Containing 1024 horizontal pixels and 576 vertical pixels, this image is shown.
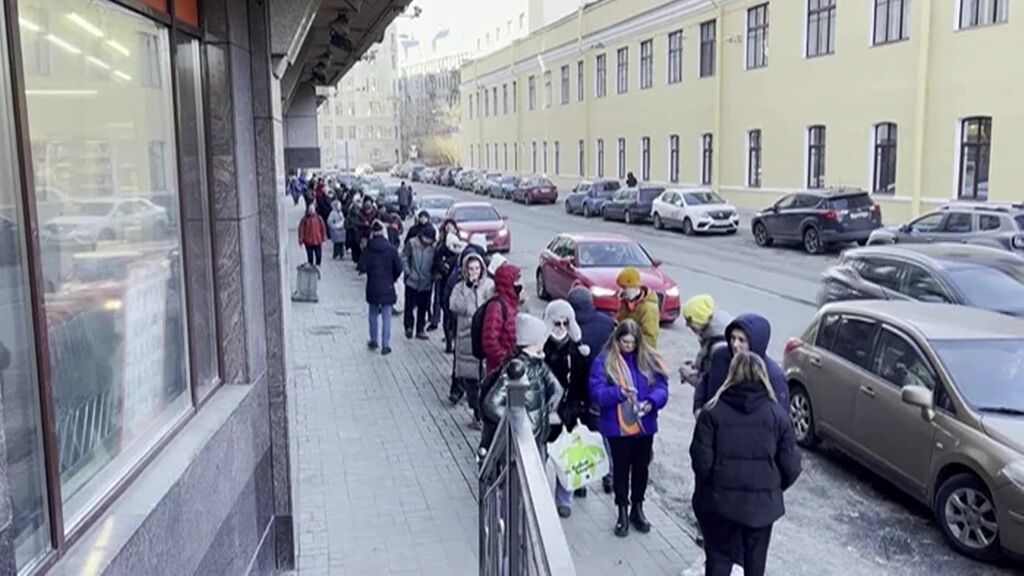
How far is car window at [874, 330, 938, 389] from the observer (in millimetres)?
7215

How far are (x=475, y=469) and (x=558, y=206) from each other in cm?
3967

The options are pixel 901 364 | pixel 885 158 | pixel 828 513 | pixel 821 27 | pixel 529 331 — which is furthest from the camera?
pixel 821 27

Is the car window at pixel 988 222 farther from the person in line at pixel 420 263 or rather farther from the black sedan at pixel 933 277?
the person in line at pixel 420 263

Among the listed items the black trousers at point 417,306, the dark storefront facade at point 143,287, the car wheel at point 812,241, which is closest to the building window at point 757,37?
the car wheel at point 812,241

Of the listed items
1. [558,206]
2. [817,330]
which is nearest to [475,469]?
[817,330]

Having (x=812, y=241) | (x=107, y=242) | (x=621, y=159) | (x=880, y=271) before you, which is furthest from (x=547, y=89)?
(x=107, y=242)

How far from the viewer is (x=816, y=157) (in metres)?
31.5

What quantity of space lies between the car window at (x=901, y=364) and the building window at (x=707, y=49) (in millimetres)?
31513

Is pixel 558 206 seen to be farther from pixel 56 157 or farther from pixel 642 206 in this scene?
pixel 56 157

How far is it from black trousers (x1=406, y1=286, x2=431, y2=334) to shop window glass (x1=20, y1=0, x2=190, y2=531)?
888cm

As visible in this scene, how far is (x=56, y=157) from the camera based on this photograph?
3322 mm

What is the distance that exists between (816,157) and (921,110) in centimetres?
577

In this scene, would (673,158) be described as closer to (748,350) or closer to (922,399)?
(922,399)

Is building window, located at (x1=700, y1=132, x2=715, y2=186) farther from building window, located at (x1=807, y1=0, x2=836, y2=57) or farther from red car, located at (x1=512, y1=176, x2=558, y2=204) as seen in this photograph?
red car, located at (x1=512, y1=176, x2=558, y2=204)
